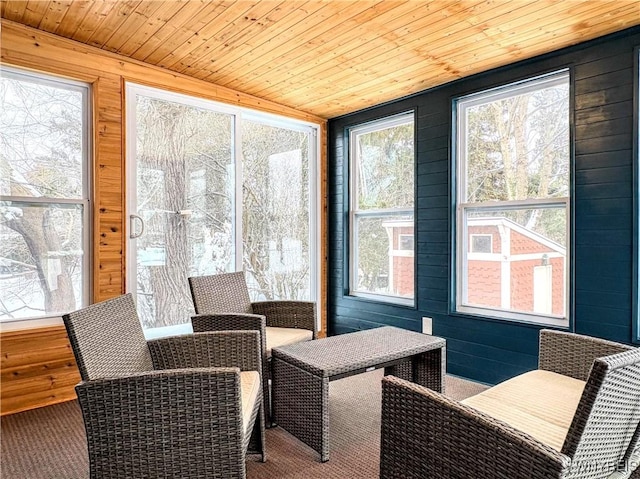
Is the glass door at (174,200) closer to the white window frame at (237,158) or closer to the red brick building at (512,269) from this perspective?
the white window frame at (237,158)

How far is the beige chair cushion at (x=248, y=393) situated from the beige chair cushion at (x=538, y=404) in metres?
0.88

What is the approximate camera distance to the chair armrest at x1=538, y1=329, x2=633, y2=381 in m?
1.96

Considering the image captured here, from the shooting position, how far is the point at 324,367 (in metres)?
2.19

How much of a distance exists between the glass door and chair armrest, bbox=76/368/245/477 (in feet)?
Answer: 6.24

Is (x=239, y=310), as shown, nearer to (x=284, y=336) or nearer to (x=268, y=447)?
(x=284, y=336)

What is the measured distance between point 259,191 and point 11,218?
6.56 feet

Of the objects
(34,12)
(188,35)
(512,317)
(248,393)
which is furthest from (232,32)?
(512,317)

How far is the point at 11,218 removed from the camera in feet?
9.35

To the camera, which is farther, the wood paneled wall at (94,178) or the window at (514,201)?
the window at (514,201)

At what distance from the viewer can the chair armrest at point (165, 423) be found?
1510 millimetres

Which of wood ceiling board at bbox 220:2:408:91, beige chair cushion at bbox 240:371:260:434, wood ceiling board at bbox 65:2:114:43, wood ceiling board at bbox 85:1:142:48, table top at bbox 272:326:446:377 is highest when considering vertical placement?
wood ceiling board at bbox 65:2:114:43

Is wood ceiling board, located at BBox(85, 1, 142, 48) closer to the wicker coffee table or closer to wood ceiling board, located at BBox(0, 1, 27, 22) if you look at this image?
wood ceiling board, located at BBox(0, 1, 27, 22)

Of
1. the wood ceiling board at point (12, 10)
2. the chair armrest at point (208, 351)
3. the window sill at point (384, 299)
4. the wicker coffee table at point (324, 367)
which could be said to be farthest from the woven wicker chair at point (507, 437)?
the wood ceiling board at point (12, 10)

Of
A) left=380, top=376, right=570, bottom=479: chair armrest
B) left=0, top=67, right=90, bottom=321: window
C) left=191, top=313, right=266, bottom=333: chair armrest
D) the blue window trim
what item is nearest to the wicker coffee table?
left=191, top=313, right=266, bottom=333: chair armrest
